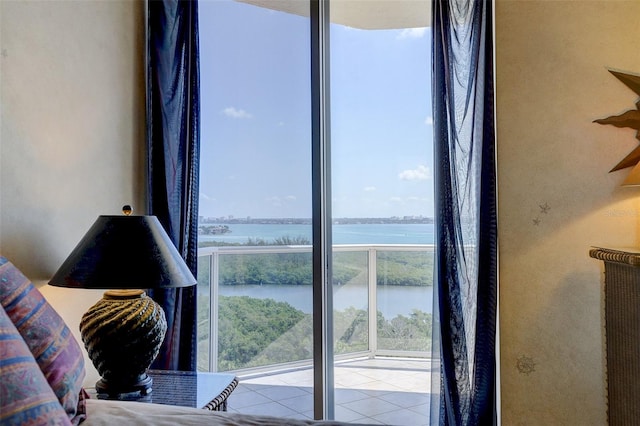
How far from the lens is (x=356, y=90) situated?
7.72ft

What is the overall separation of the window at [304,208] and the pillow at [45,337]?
1316mm

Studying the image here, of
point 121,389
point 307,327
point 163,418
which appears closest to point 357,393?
point 307,327

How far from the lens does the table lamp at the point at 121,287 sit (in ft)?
4.97

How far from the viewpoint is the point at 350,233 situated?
235cm

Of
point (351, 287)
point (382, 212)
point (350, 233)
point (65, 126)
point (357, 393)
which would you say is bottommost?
point (357, 393)

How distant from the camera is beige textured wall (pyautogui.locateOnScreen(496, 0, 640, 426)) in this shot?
6.48 ft

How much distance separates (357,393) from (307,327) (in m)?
0.43

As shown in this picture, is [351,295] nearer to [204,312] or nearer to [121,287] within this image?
[204,312]

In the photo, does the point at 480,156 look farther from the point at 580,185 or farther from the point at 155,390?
the point at 155,390

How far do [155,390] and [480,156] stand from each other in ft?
5.28

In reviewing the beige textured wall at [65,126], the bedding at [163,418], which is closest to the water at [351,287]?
the beige textured wall at [65,126]

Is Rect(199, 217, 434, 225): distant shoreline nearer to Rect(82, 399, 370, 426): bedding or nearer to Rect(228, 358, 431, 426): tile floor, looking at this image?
Rect(228, 358, 431, 426): tile floor

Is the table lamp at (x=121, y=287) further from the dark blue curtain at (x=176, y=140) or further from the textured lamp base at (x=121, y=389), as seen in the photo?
the dark blue curtain at (x=176, y=140)

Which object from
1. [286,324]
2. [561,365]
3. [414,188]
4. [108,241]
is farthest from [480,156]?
[108,241]
